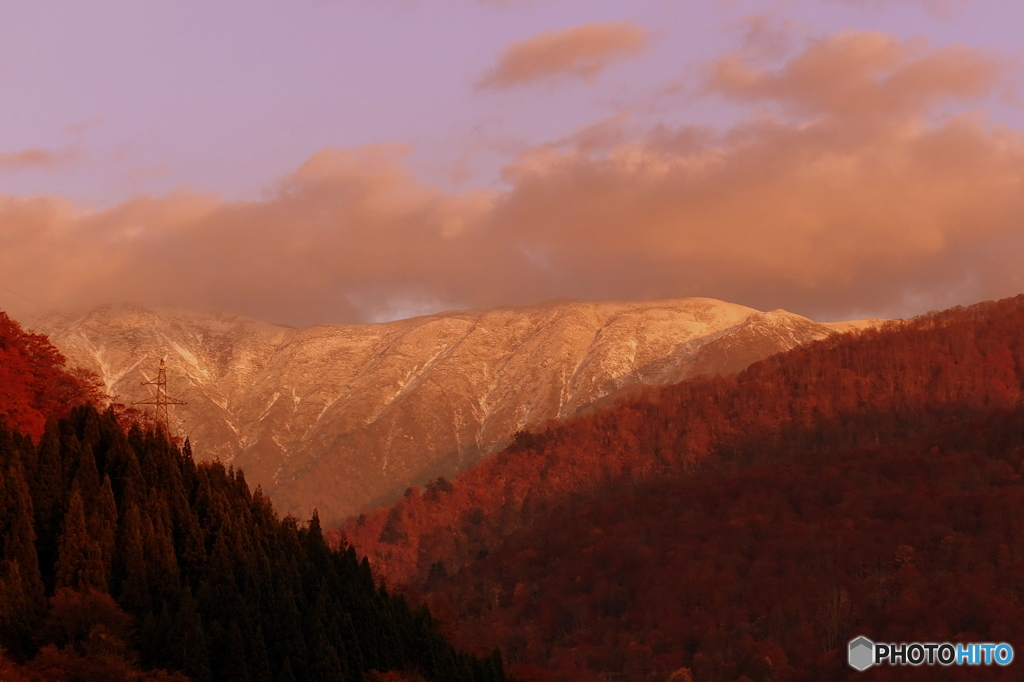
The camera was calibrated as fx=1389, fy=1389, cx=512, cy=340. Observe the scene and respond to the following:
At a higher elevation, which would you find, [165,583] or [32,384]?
[32,384]

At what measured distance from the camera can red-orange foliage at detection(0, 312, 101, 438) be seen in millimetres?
112438

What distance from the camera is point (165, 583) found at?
95438 mm

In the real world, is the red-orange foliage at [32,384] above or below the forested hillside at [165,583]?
above

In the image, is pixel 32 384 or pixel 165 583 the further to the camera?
pixel 32 384

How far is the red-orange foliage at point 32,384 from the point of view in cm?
11244

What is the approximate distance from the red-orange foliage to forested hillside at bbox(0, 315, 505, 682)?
3.96 ft

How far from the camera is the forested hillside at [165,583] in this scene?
86875 millimetres

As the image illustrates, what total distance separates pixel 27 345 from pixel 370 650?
4408 centimetres

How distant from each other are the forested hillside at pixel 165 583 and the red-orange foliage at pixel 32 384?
1207 mm

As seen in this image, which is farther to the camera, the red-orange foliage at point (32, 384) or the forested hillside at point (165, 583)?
the red-orange foliage at point (32, 384)

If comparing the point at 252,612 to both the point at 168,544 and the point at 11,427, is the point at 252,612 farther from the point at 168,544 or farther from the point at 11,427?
the point at 11,427

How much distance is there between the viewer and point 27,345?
402 ft

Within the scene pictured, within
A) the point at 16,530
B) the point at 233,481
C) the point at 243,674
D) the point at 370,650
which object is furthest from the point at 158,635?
the point at 233,481

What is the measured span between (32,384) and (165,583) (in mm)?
32411
